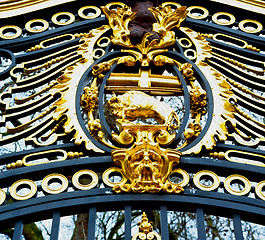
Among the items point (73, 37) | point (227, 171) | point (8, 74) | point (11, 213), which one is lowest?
point (11, 213)

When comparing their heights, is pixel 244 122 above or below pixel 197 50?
below

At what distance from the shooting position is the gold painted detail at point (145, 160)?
351 centimetres

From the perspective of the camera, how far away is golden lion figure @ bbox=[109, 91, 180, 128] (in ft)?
12.5

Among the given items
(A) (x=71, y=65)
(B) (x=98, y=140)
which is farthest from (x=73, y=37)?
(B) (x=98, y=140)

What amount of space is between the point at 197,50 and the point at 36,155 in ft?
4.05

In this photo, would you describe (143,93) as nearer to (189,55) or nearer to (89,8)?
(189,55)

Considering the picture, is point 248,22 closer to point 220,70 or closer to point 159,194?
point 220,70

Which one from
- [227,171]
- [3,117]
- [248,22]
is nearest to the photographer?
[227,171]

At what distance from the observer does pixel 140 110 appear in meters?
3.83

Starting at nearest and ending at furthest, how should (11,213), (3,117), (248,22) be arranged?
(11,213) < (3,117) < (248,22)

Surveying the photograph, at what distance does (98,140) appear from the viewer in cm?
380

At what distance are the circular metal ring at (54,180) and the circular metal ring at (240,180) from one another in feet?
2.58

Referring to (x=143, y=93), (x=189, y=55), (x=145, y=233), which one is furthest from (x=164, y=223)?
(x=189, y=55)

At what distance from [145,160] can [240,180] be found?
49 cm
